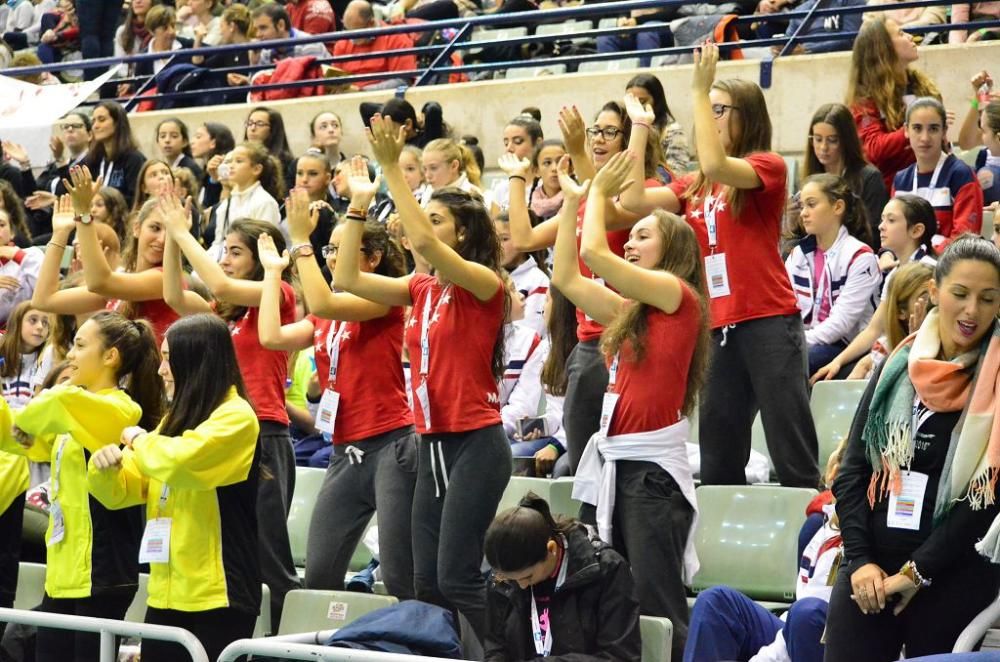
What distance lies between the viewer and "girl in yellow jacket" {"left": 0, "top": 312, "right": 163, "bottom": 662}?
477 cm

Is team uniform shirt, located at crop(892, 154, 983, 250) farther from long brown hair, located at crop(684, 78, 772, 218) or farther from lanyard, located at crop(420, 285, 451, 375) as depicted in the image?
lanyard, located at crop(420, 285, 451, 375)

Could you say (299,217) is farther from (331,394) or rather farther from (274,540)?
(274,540)

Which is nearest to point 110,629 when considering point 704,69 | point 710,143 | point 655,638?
point 655,638

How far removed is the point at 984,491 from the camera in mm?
3678

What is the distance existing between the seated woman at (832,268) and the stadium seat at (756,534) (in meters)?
1.49

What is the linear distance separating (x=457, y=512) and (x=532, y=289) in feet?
9.11

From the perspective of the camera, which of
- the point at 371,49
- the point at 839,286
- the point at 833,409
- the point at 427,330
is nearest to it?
the point at 427,330

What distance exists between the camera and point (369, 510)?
5375 mm

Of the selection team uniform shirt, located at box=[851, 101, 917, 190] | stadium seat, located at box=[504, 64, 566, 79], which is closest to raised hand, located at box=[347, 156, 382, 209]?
team uniform shirt, located at box=[851, 101, 917, 190]

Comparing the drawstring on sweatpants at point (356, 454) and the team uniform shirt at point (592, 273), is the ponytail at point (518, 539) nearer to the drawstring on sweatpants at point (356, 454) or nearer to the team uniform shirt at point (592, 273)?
the drawstring on sweatpants at point (356, 454)

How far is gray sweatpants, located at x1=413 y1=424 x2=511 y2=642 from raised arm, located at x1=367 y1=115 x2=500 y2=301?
47 centimetres

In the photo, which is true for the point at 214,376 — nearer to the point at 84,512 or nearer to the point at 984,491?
the point at 84,512

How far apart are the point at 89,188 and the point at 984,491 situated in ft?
13.3

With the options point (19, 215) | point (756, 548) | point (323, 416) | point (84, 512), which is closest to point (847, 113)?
point (756, 548)
